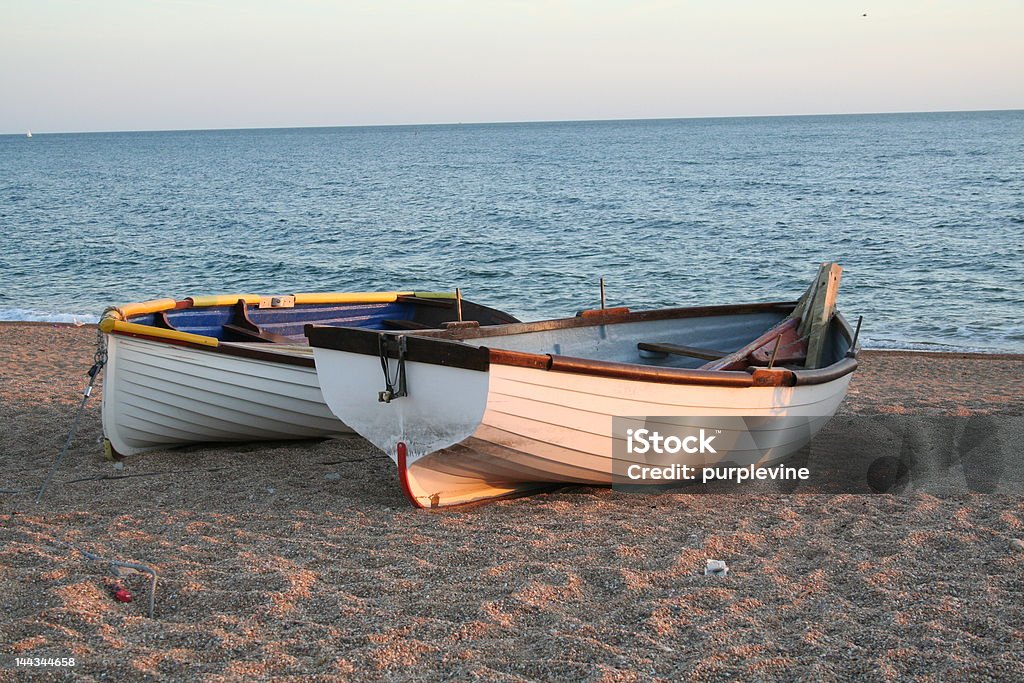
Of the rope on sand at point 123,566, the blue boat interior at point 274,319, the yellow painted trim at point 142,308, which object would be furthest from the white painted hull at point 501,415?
the blue boat interior at point 274,319

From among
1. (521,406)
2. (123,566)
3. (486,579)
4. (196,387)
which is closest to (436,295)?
(196,387)

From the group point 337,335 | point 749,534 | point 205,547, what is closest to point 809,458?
point 749,534

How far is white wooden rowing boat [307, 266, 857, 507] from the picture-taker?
523 centimetres

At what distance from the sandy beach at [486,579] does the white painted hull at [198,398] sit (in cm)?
25

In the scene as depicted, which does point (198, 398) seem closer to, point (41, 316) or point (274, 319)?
point (274, 319)

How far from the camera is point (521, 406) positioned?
5.29m

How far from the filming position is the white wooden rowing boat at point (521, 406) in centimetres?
523

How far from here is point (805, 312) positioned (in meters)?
7.78

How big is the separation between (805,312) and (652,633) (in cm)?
437

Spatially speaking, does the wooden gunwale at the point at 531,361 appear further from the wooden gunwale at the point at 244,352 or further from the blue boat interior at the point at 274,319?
the blue boat interior at the point at 274,319

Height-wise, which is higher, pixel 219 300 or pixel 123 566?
pixel 219 300

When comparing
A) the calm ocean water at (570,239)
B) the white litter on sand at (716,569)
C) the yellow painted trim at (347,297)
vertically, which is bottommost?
the calm ocean water at (570,239)

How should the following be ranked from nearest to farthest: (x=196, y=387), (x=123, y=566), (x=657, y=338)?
(x=123, y=566) < (x=196, y=387) < (x=657, y=338)

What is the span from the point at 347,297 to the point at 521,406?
A: 13.2ft
